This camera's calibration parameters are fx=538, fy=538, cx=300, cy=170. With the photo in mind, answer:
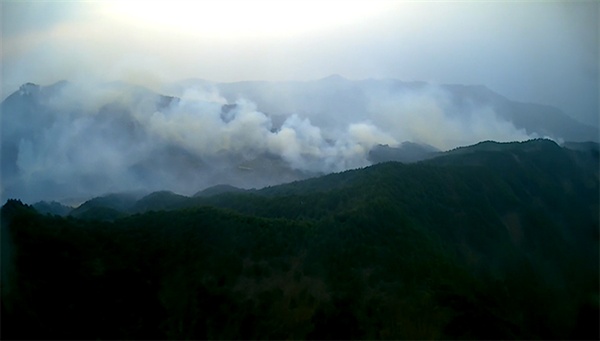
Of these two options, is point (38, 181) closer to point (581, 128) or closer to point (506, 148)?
point (506, 148)

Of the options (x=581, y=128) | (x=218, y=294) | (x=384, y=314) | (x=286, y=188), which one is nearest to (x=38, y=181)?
(x=286, y=188)

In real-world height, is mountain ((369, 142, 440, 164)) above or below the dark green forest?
above

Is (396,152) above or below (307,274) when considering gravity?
above

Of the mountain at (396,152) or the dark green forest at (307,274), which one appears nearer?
the dark green forest at (307,274)

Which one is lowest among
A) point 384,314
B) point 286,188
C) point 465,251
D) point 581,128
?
point 384,314

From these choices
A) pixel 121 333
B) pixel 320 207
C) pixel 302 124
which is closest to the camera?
pixel 121 333

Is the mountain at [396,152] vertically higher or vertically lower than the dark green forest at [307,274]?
higher

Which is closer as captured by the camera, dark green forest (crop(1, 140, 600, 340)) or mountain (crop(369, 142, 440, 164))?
dark green forest (crop(1, 140, 600, 340))

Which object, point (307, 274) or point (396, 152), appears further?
point (396, 152)
